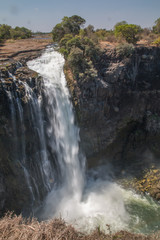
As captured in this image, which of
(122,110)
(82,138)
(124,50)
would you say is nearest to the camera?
(82,138)

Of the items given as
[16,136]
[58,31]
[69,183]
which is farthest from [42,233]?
[58,31]

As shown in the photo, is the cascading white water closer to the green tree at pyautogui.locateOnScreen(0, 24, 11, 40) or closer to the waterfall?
the waterfall

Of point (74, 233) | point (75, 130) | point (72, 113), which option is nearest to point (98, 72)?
point (72, 113)

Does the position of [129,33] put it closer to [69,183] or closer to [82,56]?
[82,56]

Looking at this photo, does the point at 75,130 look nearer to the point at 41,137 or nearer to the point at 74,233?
the point at 41,137

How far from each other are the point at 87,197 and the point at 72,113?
796 cm

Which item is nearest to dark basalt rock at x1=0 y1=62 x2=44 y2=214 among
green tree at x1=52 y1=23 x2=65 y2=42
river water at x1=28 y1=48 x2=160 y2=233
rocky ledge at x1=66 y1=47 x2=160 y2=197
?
river water at x1=28 y1=48 x2=160 y2=233

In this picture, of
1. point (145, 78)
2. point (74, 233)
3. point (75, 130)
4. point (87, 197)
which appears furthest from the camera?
point (145, 78)

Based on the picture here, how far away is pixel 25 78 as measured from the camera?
1443 cm

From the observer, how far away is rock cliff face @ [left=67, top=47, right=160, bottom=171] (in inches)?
679

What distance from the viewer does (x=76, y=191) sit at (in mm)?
16141

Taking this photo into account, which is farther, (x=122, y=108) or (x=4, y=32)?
(x=4, y=32)

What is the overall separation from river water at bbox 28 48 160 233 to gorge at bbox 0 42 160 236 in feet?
0.28

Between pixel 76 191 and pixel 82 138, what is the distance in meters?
5.14
